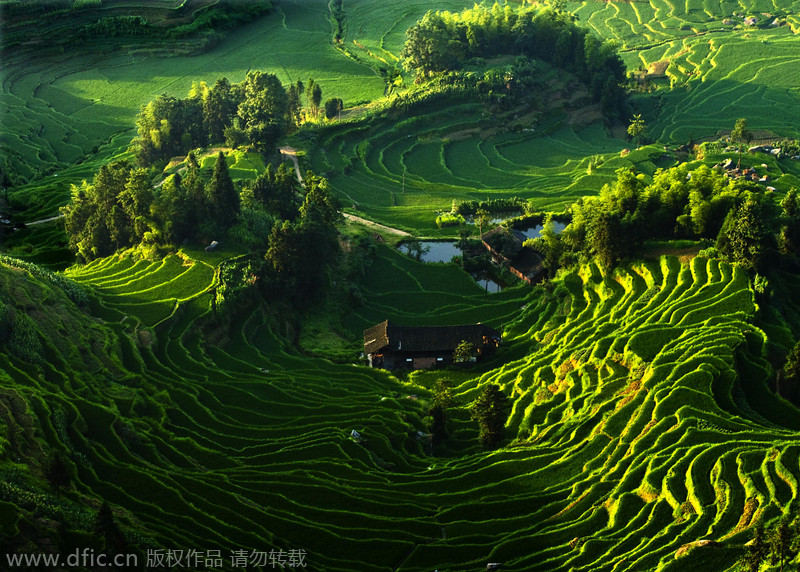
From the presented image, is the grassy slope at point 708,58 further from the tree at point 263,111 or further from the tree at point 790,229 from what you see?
the tree at point 263,111

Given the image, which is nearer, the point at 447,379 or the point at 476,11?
the point at 447,379

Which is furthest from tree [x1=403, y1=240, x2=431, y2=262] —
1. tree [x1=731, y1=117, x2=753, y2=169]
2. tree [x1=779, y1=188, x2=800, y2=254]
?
tree [x1=731, y1=117, x2=753, y2=169]

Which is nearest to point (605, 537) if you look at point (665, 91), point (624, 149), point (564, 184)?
point (564, 184)

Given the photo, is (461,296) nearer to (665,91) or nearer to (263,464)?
(263,464)

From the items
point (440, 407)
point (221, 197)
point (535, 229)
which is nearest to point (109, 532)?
point (440, 407)

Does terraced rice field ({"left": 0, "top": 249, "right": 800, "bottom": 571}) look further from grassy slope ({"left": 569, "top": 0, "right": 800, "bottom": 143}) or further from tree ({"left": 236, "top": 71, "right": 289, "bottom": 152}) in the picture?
grassy slope ({"left": 569, "top": 0, "right": 800, "bottom": 143})
